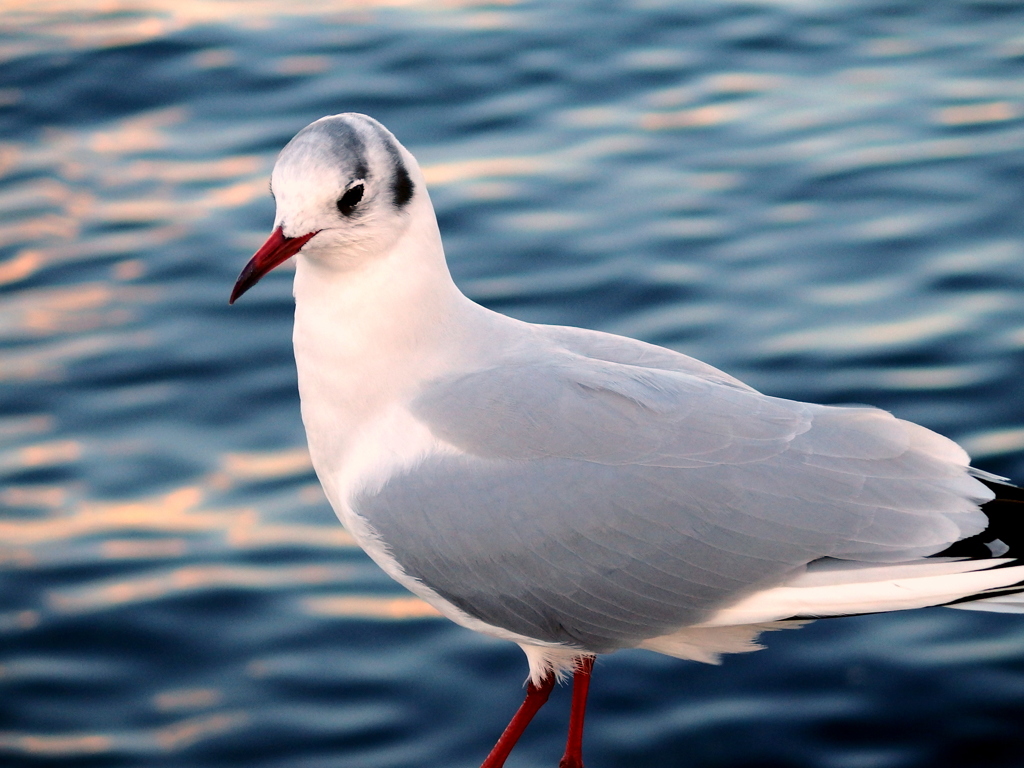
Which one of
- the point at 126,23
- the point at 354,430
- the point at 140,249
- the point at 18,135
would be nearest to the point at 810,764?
the point at 354,430

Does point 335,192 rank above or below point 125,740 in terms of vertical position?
above

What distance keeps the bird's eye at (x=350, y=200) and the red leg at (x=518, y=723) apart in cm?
153

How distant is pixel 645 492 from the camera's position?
12.4ft

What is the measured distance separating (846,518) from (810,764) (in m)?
1.01

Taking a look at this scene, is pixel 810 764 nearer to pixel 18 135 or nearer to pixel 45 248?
pixel 45 248

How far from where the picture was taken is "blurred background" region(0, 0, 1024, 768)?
4.62 meters

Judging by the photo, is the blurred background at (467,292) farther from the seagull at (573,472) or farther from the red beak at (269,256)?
the red beak at (269,256)

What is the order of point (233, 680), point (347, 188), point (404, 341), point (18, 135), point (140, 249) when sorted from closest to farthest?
point (347, 188) < point (404, 341) < point (233, 680) < point (140, 249) < point (18, 135)

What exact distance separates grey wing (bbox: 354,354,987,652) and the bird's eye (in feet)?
1.79

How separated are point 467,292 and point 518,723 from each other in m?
2.68

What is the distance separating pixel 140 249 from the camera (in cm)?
710

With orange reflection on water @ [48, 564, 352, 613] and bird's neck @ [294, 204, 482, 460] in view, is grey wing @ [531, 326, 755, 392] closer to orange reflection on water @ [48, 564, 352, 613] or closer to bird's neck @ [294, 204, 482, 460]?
bird's neck @ [294, 204, 482, 460]

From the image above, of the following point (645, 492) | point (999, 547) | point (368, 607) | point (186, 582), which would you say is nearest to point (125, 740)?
point (186, 582)

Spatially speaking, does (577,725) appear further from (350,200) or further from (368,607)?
(350,200)
